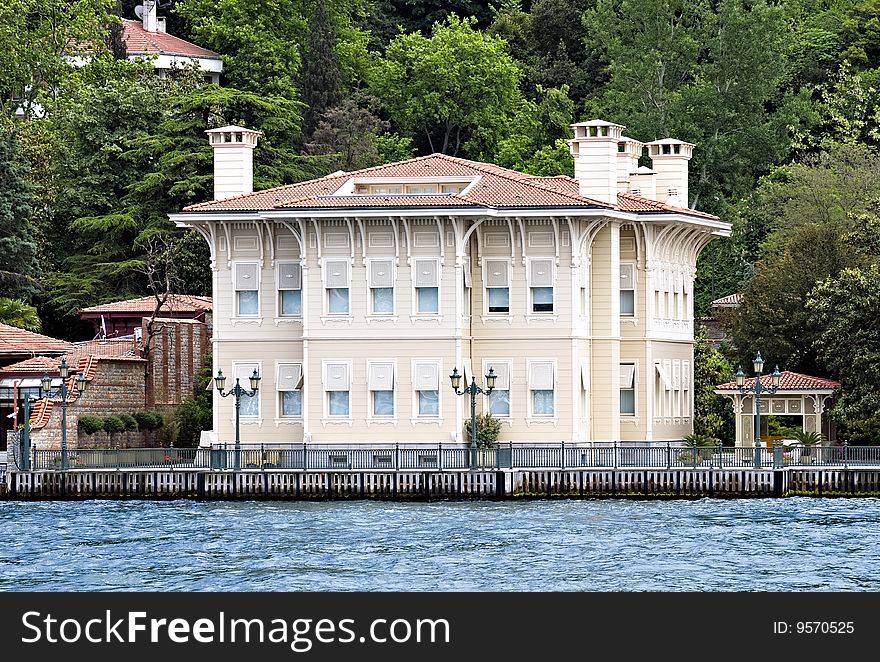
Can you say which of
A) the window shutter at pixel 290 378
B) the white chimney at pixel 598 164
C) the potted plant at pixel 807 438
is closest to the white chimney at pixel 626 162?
the white chimney at pixel 598 164

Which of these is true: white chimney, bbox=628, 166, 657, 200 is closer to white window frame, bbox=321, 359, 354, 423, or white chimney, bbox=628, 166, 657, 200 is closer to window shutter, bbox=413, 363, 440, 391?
window shutter, bbox=413, 363, 440, 391

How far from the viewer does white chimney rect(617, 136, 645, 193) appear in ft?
260

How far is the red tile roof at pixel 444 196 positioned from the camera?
71188 millimetres

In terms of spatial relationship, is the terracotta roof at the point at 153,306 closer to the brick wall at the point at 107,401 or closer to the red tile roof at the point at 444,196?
the brick wall at the point at 107,401

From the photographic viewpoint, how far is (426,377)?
7131 centimetres

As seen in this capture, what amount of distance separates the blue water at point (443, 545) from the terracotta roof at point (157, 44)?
56.8 m

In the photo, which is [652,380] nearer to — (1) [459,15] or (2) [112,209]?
(2) [112,209]

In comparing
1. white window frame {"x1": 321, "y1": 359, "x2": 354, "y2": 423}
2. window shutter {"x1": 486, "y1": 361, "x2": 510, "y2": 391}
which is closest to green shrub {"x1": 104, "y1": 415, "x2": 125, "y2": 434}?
white window frame {"x1": 321, "y1": 359, "x2": 354, "y2": 423}

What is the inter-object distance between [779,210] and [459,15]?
36255 millimetres

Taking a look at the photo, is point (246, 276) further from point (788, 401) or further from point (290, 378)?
point (788, 401)

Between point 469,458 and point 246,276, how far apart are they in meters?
10.3

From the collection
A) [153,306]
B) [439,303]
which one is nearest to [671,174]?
[439,303]

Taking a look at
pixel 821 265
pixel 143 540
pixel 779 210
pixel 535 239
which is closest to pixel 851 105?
pixel 779 210
